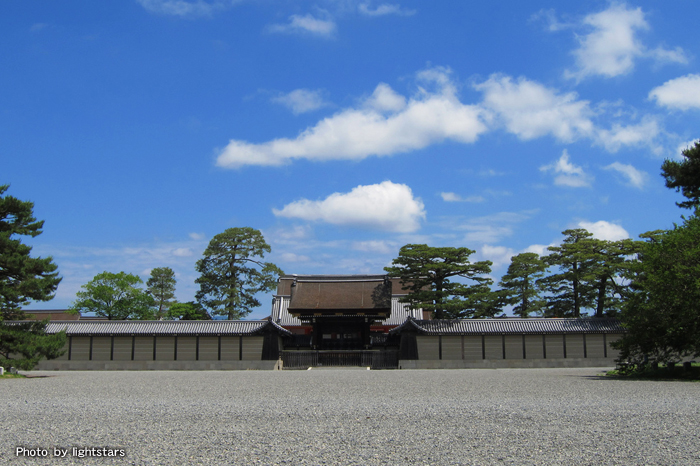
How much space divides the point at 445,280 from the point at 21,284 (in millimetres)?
23113

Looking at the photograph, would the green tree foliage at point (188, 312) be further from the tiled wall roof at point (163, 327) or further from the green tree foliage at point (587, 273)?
the green tree foliage at point (587, 273)

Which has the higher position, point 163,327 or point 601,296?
point 601,296

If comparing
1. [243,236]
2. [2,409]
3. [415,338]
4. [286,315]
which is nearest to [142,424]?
[2,409]

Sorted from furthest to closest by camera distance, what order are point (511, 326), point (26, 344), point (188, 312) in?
point (188, 312) → point (511, 326) → point (26, 344)

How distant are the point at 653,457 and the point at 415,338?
2659 centimetres

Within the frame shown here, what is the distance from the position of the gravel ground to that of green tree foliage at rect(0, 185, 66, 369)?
9.59 m

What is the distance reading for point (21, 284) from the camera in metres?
20.0

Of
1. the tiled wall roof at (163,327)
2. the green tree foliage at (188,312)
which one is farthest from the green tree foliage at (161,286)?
the tiled wall roof at (163,327)

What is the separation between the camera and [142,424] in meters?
7.81

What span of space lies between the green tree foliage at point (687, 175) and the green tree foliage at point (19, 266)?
Result: 25.1 meters

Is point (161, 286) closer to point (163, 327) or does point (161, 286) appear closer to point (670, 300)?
point (163, 327)

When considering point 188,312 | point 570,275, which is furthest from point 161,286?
point 570,275

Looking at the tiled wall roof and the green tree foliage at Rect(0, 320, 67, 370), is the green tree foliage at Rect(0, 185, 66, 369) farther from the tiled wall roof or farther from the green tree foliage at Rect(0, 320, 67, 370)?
the tiled wall roof

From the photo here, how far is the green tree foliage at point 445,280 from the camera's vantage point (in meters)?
32.6
